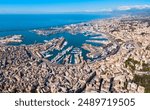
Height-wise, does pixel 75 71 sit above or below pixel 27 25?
below

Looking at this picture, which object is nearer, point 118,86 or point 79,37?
point 118,86

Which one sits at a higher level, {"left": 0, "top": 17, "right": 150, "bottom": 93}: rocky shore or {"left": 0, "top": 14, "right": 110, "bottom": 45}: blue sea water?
{"left": 0, "top": 14, "right": 110, "bottom": 45}: blue sea water

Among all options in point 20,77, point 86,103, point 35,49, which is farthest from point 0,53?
point 86,103

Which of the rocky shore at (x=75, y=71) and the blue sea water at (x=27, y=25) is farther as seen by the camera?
the blue sea water at (x=27, y=25)

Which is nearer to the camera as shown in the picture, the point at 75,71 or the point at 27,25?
the point at 75,71

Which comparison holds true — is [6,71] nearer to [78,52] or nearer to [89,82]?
[89,82]

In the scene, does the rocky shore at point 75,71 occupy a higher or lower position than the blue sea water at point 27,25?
lower

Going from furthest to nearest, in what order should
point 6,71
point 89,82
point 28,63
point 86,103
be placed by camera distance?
point 28,63 < point 6,71 < point 89,82 < point 86,103

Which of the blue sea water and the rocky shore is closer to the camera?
the rocky shore
